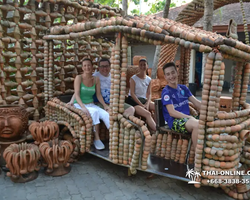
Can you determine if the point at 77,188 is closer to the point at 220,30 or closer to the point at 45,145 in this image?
the point at 45,145

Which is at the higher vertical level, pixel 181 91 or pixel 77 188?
pixel 181 91

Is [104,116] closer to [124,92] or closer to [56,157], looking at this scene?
[124,92]

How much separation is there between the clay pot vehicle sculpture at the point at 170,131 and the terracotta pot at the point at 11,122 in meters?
0.78

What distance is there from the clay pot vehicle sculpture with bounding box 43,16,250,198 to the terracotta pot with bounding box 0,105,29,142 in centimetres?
78

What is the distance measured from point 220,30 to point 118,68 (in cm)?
860

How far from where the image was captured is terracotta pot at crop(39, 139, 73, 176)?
3.63 meters

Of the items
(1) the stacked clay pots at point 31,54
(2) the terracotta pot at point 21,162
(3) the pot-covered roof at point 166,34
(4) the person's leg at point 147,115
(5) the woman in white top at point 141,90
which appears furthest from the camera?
(1) the stacked clay pots at point 31,54

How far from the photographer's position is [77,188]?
339 centimetres

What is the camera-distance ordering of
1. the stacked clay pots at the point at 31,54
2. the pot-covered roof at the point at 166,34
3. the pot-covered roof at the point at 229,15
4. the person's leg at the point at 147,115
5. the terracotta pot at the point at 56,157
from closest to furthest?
1. the pot-covered roof at the point at 166,34
2. the terracotta pot at the point at 56,157
3. the person's leg at the point at 147,115
4. the stacked clay pots at the point at 31,54
5. the pot-covered roof at the point at 229,15

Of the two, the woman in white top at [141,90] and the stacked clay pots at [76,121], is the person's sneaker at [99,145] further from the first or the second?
the woman in white top at [141,90]

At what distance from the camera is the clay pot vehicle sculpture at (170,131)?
110 inches

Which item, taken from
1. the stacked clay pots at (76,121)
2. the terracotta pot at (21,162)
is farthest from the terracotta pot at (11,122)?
the stacked clay pots at (76,121)

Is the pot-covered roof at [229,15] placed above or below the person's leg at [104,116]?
above

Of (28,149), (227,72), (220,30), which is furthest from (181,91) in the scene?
(227,72)
